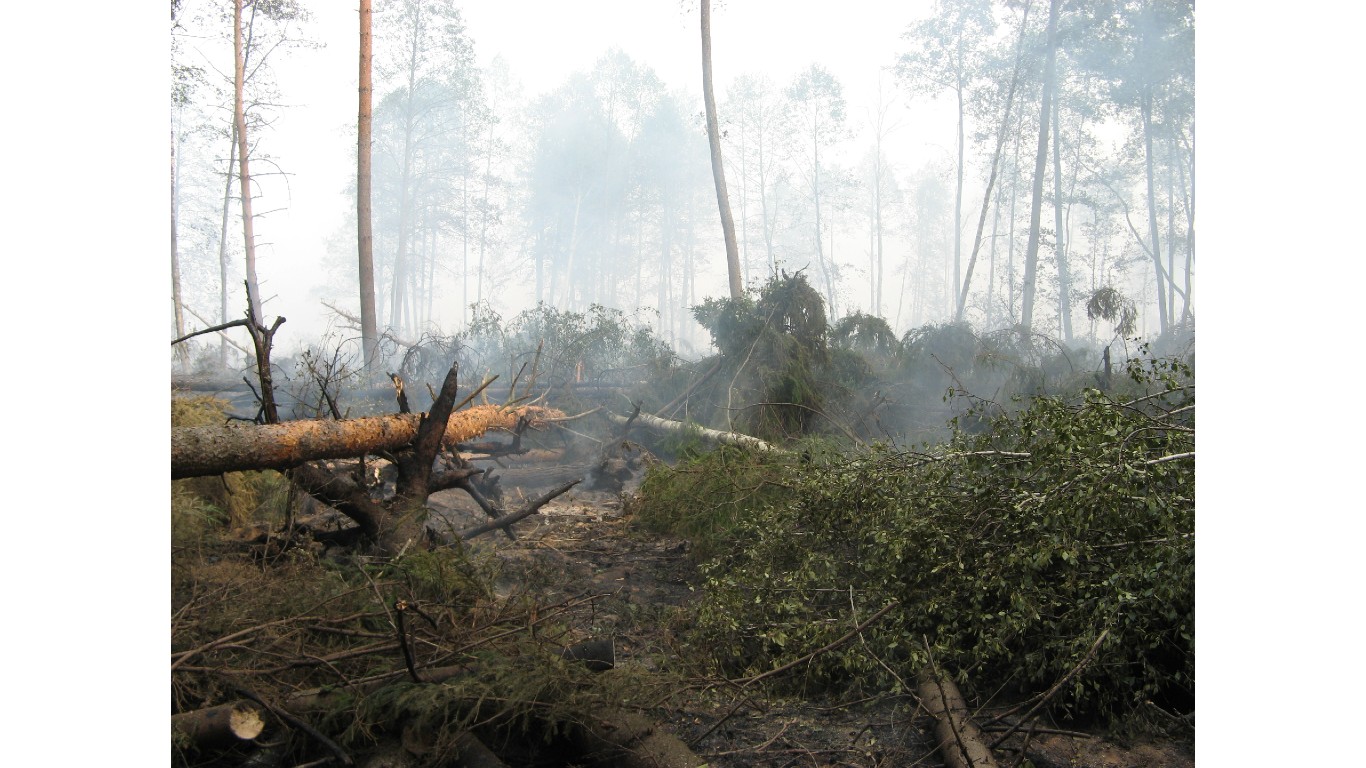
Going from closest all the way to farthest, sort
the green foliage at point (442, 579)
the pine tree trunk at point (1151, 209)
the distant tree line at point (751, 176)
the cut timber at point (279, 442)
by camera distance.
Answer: the green foliage at point (442, 579), the cut timber at point (279, 442), the pine tree trunk at point (1151, 209), the distant tree line at point (751, 176)

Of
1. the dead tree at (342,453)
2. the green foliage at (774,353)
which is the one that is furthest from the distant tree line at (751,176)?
the dead tree at (342,453)

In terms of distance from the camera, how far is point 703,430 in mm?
5648

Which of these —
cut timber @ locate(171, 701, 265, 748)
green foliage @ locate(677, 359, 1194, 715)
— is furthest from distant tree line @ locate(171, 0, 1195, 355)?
cut timber @ locate(171, 701, 265, 748)

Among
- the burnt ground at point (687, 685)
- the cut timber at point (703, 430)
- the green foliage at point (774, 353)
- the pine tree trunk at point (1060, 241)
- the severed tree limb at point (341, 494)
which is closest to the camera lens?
the burnt ground at point (687, 685)

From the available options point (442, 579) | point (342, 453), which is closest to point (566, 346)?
point (342, 453)

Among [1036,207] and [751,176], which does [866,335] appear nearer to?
[1036,207]

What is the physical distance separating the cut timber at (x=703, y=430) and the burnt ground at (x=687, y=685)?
748 mm

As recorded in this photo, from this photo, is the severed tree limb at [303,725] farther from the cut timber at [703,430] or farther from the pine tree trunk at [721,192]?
the pine tree trunk at [721,192]

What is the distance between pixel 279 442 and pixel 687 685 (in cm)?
176

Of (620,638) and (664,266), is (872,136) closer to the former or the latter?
(664,266)

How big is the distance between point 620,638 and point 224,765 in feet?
4.45

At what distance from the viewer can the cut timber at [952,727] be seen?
5.87 ft

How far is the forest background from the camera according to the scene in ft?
5.59
